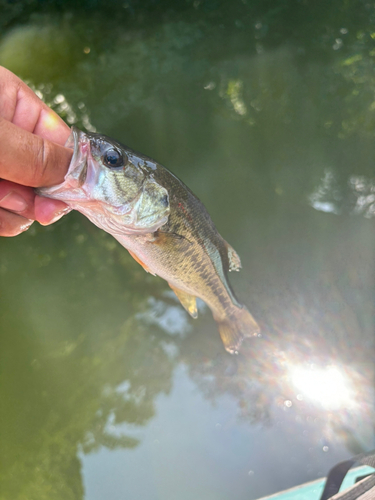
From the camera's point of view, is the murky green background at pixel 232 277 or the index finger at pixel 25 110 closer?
the index finger at pixel 25 110

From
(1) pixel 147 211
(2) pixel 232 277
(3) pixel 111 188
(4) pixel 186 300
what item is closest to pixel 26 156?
(3) pixel 111 188

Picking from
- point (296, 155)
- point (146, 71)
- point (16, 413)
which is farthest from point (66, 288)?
point (296, 155)

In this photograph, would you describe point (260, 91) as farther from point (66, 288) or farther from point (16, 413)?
point (16, 413)

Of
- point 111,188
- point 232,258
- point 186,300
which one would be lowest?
point 186,300

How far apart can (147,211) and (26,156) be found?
0.48 m

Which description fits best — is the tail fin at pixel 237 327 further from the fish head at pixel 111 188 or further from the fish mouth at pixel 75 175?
the fish mouth at pixel 75 175

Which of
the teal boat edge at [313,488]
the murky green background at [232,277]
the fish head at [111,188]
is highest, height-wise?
the fish head at [111,188]

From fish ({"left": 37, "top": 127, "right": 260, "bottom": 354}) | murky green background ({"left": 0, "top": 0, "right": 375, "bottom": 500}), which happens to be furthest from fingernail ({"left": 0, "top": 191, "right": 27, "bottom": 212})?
murky green background ({"left": 0, "top": 0, "right": 375, "bottom": 500})

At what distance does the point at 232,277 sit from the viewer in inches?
117

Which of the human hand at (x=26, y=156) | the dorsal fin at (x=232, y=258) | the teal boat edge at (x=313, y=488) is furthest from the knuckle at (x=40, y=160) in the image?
the teal boat edge at (x=313, y=488)

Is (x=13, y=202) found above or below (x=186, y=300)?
above

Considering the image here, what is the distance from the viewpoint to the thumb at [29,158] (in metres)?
0.95

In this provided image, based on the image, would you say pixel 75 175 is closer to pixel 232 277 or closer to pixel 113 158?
pixel 113 158

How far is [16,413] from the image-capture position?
290cm
